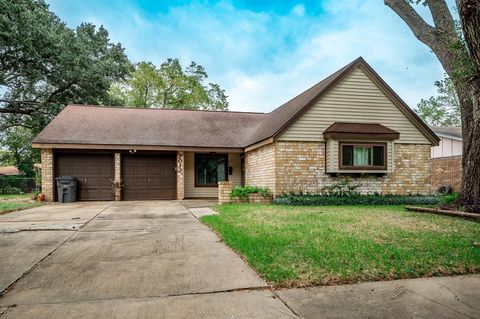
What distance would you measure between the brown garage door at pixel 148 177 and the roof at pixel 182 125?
1118 millimetres

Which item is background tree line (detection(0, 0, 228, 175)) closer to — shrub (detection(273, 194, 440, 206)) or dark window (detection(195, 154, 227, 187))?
dark window (detection(195, 154, 227, 187))

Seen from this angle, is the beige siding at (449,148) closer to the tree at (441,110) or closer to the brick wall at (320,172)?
the brick wall at (320,172)

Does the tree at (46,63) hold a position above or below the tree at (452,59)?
above

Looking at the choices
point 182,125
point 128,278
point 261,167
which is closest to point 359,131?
point 261,167

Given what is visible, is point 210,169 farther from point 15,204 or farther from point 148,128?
point 15,204

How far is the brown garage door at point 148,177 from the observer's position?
51.6ft

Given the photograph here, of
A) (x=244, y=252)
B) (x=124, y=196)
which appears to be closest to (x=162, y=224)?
(x=244, y=252)

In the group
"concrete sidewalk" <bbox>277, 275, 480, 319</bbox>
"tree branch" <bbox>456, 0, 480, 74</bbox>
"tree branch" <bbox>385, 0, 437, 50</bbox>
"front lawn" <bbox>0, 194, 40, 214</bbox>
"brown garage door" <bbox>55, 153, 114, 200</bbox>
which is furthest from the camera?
"brown garage door" <bbox>55, 153, 114, 200</bbox>

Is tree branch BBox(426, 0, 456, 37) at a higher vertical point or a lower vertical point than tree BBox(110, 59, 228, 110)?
lower

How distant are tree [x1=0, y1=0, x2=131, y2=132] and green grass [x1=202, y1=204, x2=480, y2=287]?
18354mm

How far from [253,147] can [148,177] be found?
5246 millimetres

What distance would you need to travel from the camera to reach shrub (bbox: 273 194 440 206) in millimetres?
11508

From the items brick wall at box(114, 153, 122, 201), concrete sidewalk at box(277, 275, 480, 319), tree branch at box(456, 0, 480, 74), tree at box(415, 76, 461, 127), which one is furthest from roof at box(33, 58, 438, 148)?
tree at box(415, 76, 461, 127)

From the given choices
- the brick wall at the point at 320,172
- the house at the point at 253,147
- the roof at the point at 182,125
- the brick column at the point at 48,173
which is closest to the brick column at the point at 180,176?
the house at the point at 253,147
